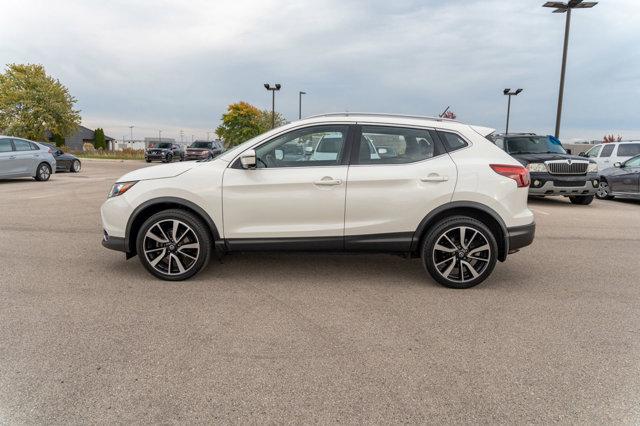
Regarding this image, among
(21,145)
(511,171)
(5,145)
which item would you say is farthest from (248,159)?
(21,145)

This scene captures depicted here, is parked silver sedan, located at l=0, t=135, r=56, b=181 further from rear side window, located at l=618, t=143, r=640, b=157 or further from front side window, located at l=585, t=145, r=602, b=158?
rear side window, located at l=618, t=143, r=640, b=157

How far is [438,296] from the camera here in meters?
4.59

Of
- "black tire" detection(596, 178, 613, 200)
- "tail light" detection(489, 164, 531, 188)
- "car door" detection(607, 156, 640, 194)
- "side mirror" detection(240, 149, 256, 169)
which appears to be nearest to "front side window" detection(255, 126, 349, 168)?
"side mirror" detection(240, 149, 256, 169)

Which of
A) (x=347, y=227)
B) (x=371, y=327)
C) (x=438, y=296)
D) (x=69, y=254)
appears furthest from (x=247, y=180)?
(x=69, y=254)

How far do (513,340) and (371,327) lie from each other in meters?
1.11

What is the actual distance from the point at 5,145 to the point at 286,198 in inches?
562

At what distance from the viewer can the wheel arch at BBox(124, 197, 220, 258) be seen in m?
4.74

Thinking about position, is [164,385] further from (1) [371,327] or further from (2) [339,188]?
(2) [339,188]

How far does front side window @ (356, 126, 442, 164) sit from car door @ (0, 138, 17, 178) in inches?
569

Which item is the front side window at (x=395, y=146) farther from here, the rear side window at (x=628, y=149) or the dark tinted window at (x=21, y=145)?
the dark tinted window at (x=21, y=145)

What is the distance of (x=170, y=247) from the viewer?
4848mm

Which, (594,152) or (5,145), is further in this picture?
(594,152)

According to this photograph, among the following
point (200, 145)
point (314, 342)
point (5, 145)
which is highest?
point (200, 145)

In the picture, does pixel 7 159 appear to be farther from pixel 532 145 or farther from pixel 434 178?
pixel 532 145
